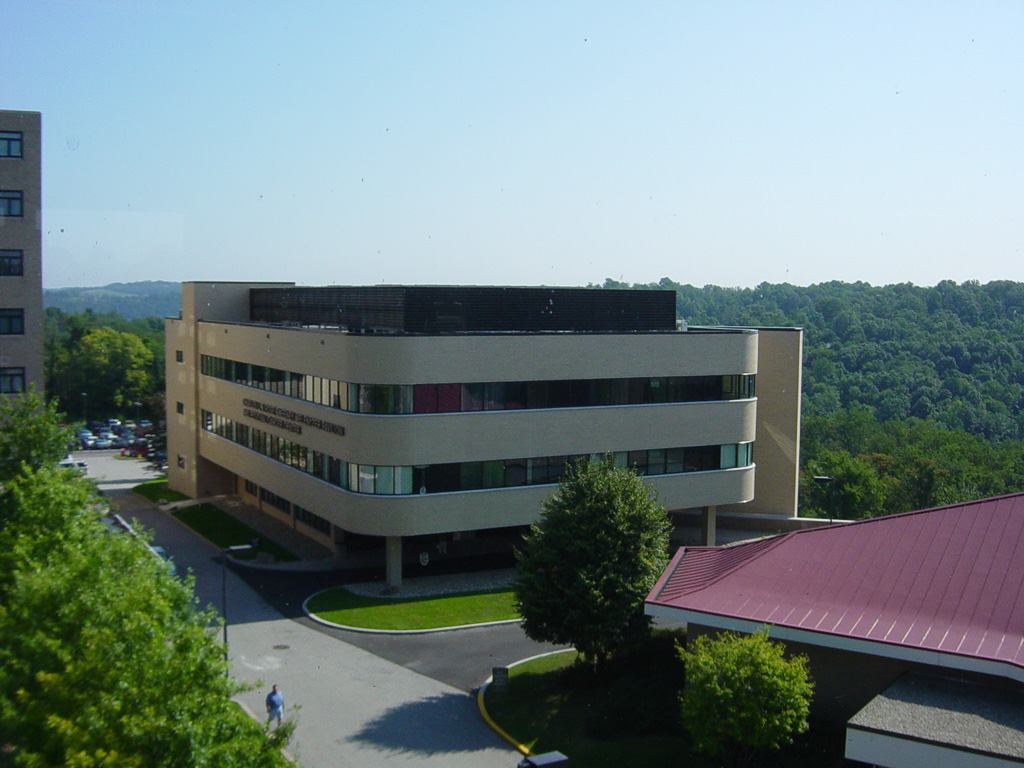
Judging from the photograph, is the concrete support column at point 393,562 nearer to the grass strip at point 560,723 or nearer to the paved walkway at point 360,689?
the paved walkway at point 360,689

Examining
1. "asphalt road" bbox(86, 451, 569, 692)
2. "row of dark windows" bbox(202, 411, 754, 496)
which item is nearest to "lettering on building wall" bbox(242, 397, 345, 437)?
"row of dark windows" bbox(202, 411, 754, 496)

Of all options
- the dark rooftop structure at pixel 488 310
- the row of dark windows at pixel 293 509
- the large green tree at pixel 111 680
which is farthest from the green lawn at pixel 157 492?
the large green tree at pixel 111 680

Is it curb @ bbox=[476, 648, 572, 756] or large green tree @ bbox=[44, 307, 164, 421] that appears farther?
large green tree @ bbox=[44, 307, 164, 421]

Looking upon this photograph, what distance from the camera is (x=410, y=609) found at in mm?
34844

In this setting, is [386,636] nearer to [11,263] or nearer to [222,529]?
[222,529]

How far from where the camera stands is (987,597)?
67.5ft

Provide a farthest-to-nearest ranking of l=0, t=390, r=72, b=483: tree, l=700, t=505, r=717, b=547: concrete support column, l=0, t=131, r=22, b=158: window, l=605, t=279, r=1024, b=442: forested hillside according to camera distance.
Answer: l=605, t=279, r=1024, b=442: forested hillside
l=700, t=505, r=717, b=547: concrete support column
l=0, t=131, r=22, b=158: window
l=0, t=390, r=72, b=483: tree

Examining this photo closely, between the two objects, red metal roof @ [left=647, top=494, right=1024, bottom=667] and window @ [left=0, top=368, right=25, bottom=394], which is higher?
window @ [left=0, top=368, right=25, bottom=394]

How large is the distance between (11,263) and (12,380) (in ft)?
14.8

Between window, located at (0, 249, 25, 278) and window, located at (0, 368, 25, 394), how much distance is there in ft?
12.0

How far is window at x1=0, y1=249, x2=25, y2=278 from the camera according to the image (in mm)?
38188

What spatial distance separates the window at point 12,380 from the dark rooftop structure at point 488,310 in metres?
13.0

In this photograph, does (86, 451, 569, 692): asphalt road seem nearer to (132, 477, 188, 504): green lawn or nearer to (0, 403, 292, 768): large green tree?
(132, 477, 188, 504): green lawn

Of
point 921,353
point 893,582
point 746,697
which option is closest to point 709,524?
point 893,582
